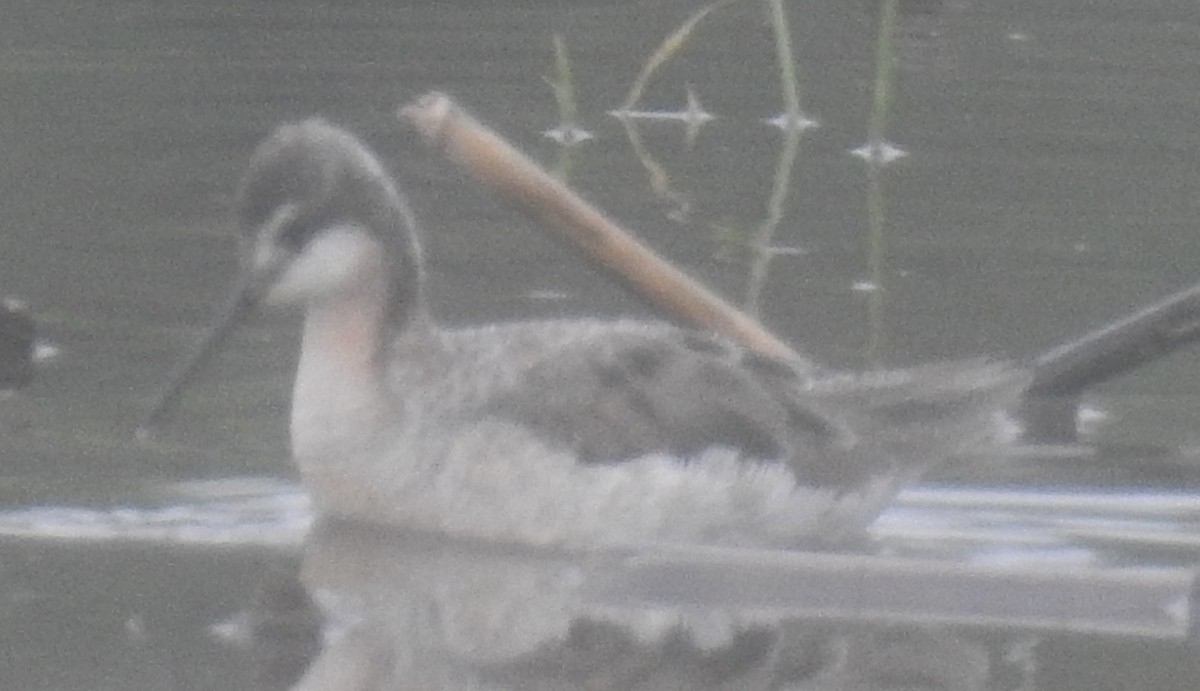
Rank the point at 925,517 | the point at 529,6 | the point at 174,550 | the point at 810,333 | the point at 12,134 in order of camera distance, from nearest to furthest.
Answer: the point at 174,550, the point at 925,517, the point at 810,333, the point at 12,134, the point at 529,6

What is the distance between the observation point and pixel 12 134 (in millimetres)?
13875

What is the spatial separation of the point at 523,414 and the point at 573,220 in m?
1.05

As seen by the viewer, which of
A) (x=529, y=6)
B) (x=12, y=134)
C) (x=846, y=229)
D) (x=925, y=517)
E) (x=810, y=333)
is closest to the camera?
(x=925, y=517)

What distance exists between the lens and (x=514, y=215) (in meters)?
12.3

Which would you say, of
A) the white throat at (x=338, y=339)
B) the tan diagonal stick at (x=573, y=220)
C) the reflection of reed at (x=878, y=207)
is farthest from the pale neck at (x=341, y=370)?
the reflection of reed at (x=878, y=207)

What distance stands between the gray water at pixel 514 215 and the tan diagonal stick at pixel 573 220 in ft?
3.21

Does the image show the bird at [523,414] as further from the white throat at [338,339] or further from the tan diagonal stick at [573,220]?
the tan diagonal stick at [573,220]

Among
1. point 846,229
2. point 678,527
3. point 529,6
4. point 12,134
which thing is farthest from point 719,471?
point 529,6

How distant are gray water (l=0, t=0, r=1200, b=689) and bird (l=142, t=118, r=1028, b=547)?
1.76 ft

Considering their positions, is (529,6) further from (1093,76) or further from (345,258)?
(345,258)

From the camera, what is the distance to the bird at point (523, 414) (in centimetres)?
810

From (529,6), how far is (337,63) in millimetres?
2345

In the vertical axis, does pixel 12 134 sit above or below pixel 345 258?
below

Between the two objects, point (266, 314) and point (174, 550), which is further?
point (266, 314)
